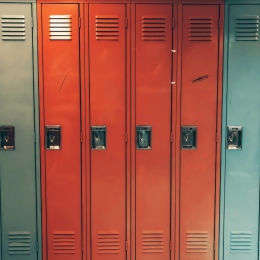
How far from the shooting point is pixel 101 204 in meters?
3.56

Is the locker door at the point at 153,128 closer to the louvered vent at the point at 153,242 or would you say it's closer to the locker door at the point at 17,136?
the louvered vent at the point at 153,242

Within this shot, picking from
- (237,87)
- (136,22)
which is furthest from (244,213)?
(136,22)

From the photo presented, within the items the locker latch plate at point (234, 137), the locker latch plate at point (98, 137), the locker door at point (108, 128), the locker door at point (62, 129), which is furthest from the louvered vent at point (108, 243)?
the locker latch plate at point (234, 137)

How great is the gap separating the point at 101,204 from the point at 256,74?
1.84 meters

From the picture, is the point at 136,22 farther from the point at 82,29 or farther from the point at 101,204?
the point at 101,204

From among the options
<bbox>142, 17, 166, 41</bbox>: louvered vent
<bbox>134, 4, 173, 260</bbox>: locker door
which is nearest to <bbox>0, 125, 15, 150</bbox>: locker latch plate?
<bbox>134, 4, 173, 260</bbox>: locker door

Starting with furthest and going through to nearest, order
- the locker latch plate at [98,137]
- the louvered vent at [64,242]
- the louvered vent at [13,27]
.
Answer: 1. the louvered vent at [64,242]
2. the locker latch plate at [98,137]
3. the louvered vent at [13,27]

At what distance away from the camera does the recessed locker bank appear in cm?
341

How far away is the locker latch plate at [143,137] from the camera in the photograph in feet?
11.5

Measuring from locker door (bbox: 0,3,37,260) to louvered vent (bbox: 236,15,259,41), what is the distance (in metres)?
1.83

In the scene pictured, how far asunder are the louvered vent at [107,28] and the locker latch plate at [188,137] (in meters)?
1.02

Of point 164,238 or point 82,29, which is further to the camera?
point 164,238

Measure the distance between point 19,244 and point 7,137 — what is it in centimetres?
100

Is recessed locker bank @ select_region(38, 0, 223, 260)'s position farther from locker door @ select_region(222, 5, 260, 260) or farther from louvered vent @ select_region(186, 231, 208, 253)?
locker door @ select_region(222, 5, 260, 260)
